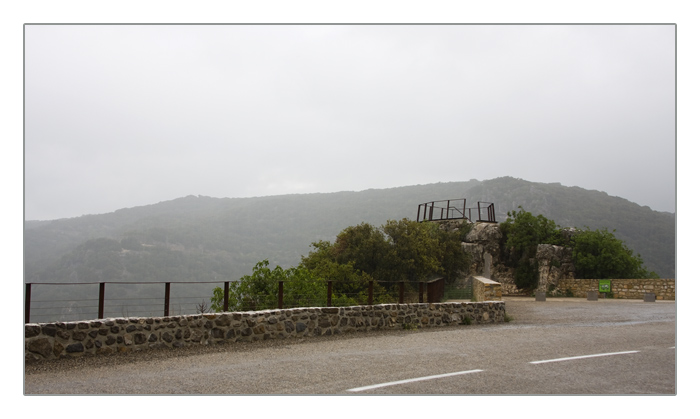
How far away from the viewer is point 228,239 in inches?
3248

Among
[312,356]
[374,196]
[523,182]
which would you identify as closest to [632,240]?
[523,182]

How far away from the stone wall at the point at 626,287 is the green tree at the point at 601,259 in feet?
5.04

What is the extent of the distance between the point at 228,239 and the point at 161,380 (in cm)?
7817

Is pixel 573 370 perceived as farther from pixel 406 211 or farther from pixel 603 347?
pixel 406 211

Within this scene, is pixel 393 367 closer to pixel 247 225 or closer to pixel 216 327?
pixel 216 327

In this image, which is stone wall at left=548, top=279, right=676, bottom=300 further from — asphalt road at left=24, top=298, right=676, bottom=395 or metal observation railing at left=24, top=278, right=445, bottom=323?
asphalt road at left=24, top=298, right=676, bottom=395

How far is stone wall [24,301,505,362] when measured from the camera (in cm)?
768

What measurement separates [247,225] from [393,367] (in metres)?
84.1

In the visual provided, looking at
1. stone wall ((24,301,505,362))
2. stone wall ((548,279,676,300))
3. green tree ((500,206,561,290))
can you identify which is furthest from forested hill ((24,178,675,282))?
stone wall ((24,301,505,362))

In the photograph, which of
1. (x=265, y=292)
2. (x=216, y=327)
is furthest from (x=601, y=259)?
(x=216, y=327)

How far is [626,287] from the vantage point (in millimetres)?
26484

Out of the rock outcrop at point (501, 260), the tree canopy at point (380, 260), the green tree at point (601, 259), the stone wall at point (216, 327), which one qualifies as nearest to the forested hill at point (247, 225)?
the green tree at point (601, 259)

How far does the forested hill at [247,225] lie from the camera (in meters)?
60.5

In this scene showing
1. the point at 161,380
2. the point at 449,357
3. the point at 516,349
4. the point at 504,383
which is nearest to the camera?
the point at 504,383
